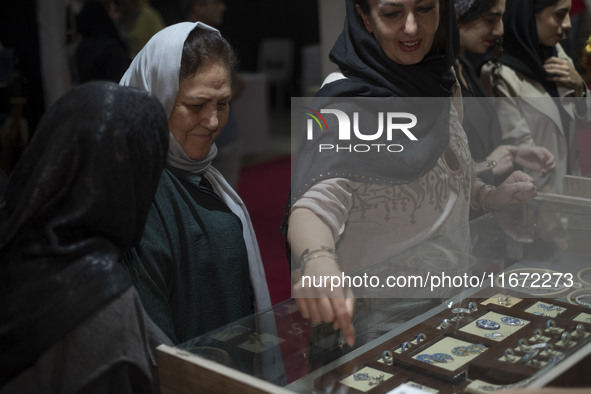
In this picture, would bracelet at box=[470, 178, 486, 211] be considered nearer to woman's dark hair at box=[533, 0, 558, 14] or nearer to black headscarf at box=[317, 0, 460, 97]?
black headscarf at box=[317, 0, 460, 97]

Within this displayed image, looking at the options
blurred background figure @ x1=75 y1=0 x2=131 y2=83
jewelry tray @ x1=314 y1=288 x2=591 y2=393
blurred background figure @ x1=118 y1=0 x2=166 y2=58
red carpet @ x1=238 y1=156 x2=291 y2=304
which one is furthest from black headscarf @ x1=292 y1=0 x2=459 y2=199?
red carpet @ x1=238 y1=156 x2=291 y2=304

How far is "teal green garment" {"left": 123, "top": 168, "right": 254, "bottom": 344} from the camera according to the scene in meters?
1.62

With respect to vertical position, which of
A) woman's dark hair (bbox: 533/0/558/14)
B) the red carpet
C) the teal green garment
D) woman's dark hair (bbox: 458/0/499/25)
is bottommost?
the red carpet

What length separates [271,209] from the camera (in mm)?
5645

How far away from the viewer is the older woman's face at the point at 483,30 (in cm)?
252

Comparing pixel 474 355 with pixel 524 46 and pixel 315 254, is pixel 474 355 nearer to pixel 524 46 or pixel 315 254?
pixel 315 254

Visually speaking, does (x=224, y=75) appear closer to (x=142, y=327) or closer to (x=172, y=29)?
(x=172, y=29)

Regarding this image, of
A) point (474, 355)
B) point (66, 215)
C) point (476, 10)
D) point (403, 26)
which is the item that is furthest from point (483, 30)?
point (66, 215)

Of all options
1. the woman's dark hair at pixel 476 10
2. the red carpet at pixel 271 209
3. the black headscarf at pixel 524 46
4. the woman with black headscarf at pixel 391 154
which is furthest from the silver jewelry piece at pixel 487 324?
the red carpet at pixel 271 209

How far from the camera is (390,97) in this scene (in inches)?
76.3

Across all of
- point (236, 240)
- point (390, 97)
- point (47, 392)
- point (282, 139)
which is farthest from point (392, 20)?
point (282, 139)

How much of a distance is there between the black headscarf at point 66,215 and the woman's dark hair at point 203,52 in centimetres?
41

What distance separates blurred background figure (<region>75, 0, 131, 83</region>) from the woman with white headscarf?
127 centimetres

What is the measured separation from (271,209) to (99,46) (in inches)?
106
